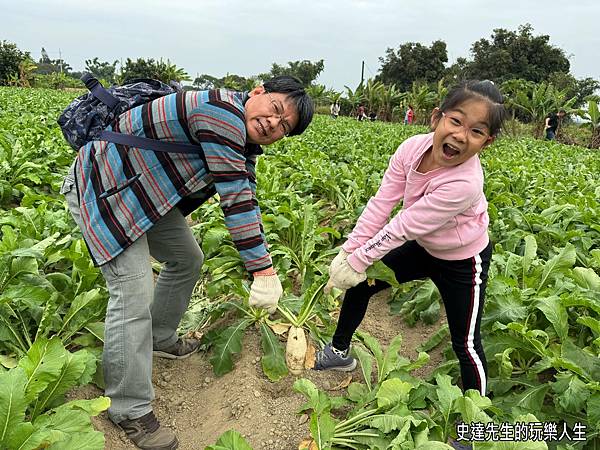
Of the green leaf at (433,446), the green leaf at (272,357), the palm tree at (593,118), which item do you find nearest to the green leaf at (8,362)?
the green leaf at (272,357)

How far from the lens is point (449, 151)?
2129 mm

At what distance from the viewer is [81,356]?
2.08 metres

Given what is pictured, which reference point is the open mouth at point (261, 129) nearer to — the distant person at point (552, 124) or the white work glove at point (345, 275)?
the white work glove at point (345, 275)

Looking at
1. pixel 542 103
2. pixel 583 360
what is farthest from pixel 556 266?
pixel 542 103

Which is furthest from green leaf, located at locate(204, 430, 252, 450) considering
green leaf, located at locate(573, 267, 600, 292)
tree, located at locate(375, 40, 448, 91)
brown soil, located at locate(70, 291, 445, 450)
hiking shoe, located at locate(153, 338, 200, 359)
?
tree, located at locate(375, 40, 448, 91)

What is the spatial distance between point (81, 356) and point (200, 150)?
0.94 m

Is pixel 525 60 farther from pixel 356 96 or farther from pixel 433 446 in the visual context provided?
pixel 433 446

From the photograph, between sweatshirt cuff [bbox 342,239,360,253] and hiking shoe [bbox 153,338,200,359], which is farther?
hiking shoe [bbox 153,338,200,359]

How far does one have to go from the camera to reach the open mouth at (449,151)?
6.92 ft

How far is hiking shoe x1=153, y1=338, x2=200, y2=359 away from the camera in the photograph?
9.93ft

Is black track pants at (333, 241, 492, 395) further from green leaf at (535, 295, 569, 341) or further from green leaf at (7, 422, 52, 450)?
green leaf at (7, 422, 52, 450)

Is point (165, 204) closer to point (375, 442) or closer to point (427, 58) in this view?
point (375, 442)

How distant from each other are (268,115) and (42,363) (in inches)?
49.0

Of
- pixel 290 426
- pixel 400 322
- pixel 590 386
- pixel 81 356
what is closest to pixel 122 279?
pixel 81 356
